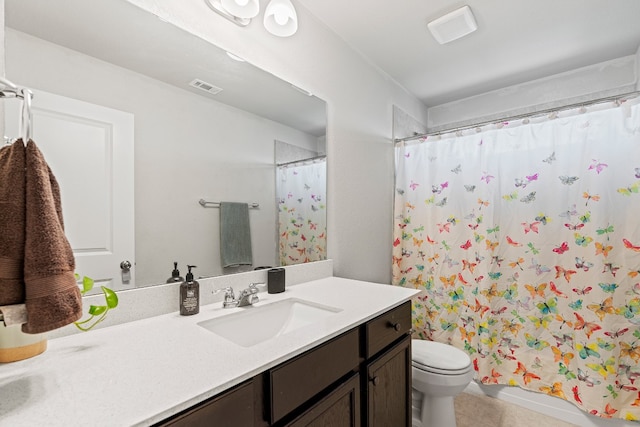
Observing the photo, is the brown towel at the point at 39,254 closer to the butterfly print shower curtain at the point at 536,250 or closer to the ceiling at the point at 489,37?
the ceiling at the point at 489,37

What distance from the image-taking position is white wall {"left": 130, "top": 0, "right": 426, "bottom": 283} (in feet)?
4.36

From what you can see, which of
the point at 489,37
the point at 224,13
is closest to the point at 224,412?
the point at 224,13

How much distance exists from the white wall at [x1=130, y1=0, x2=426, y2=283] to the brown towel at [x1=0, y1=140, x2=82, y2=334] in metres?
0.81

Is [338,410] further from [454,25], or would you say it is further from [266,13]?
[454,25]

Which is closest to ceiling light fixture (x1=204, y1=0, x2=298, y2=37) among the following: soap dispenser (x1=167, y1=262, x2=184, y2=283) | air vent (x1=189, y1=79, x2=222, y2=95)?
air vent (x1=189, y1=79, x2=222, y2=95)

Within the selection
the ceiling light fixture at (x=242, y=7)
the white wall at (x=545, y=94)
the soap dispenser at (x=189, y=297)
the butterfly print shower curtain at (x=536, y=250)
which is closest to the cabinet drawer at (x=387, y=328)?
the soap dispenser at (x=189, y=297)

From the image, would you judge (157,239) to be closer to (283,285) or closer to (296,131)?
(283,285)

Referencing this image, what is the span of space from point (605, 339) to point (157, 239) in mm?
2406

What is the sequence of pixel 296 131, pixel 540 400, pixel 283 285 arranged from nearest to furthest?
pixel 283 285 → pixel 296 131 → pixel 540 400

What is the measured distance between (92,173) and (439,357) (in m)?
1.86

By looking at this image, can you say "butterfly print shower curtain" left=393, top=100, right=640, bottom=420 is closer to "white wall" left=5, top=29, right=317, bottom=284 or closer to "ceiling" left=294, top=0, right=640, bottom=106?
"ceiling" left=294, top=0, right=640, bottom=106

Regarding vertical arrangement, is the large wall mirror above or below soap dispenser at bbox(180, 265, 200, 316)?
above

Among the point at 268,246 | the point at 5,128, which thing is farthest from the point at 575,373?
the point at 5,128

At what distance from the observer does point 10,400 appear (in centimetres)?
56
